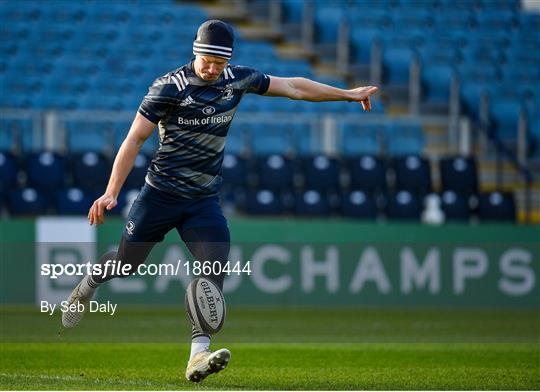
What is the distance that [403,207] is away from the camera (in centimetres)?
1730

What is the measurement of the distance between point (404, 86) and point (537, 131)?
2647 mm

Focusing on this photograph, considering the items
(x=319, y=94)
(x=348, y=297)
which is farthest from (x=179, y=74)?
(x=348, y=297)

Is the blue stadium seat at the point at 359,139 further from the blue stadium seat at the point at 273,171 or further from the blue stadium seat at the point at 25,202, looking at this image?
the blue stadium seat at the point at 25,202

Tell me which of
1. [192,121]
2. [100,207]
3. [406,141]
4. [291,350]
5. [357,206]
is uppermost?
[192,121]

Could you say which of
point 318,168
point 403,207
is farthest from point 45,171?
point 403,207

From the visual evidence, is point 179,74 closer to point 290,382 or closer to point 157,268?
point 290,382

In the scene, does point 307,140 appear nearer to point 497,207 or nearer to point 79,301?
point 497,207

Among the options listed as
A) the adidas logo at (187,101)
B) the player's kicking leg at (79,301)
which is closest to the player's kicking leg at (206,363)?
the player's kicking leg at (79,301)

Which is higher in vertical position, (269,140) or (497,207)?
(269,140)

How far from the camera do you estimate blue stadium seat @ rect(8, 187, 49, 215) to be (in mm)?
16219

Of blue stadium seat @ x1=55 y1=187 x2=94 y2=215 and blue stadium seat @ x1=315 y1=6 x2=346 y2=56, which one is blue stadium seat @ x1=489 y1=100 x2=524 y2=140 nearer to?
blue stadium seat @ x1=315 y1=6 x2=346 y2=56

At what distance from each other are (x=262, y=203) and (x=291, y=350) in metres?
6.28

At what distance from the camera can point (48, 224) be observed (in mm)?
15578

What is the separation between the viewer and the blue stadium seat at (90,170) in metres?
16.5
